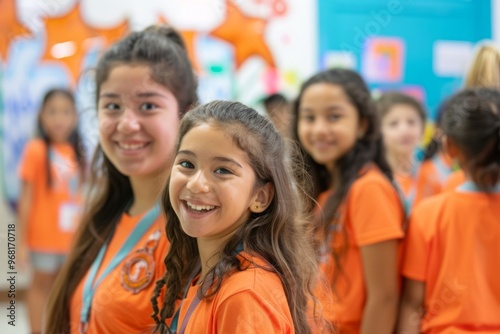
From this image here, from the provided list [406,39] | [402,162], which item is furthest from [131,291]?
[406,39]

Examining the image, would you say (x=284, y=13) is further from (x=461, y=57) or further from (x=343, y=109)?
(x=343, y=109)

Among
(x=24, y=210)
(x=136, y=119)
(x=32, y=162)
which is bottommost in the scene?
(x=24, y=210)

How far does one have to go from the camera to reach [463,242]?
1783 millimetres

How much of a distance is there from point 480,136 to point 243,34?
9.45 feet

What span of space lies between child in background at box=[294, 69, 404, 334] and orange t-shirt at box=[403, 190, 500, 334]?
0.29 feet

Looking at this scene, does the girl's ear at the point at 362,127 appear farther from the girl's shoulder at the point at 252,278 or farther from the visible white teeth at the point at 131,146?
the girl's shoulder at the point at 252,278

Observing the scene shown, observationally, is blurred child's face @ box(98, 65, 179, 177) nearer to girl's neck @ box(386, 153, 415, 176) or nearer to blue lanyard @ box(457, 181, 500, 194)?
blue lanyard @ box(457, 181, 500, 194)

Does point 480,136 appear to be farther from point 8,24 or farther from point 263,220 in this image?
point 8,24

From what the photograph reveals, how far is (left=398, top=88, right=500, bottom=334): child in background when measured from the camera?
175 cm

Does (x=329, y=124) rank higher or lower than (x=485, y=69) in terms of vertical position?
lower

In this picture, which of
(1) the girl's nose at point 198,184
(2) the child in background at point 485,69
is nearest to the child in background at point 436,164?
(2) the child in background at point 485,69

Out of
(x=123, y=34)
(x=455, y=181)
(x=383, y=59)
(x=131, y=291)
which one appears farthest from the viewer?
(x=383, y=59)

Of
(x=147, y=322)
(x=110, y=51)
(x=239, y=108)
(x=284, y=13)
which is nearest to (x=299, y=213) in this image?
(x=239, y=108)

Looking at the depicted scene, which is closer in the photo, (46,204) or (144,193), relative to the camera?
(144,193)
